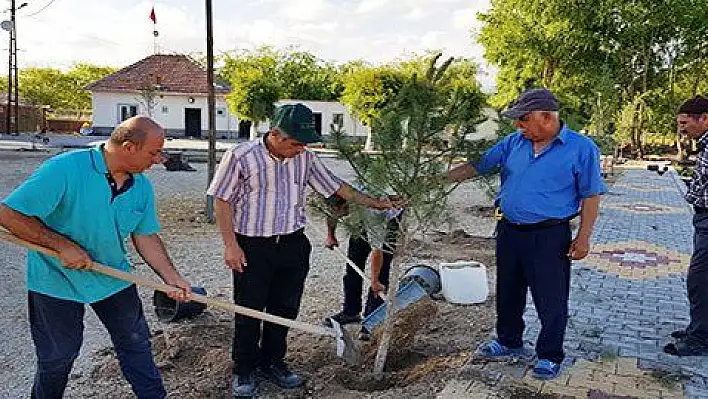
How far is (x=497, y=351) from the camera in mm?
3988

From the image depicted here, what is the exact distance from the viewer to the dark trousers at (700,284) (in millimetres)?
4176

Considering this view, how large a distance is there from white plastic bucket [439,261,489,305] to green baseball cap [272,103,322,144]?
8.03ft

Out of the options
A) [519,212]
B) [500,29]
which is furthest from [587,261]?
[500,29]

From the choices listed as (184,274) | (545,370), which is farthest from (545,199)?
(184,274)

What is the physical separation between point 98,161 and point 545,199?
219 cm

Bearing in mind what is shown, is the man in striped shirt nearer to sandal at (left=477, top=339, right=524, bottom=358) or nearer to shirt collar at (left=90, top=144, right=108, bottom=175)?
shirt collar at (left=90, top=144, right=108, bottom=175)

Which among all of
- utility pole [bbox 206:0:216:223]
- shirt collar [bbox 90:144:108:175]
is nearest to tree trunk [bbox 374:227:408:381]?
shirt collar [bbox 90:144:108:175]

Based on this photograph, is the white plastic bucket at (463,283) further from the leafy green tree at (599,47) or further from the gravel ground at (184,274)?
the leafy green tree at (599,47)

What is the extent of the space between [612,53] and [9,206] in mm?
32915

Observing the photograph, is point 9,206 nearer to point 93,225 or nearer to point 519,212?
point 93,225

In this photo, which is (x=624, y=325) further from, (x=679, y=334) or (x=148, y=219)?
(x=148, y=219)

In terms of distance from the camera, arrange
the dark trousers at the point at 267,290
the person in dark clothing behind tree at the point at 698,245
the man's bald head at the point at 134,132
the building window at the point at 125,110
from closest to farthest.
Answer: the man's bald head at the point at 134,132 → the dark trousers at the point at 267,290 → the person in dark clothing behind tree at the point at 698,245 → the building window at the point at 125,110

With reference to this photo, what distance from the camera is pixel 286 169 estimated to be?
3520 mm

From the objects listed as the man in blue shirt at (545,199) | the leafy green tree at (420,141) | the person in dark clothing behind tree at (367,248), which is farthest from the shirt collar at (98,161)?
the man in blue shirt at (545,199)
